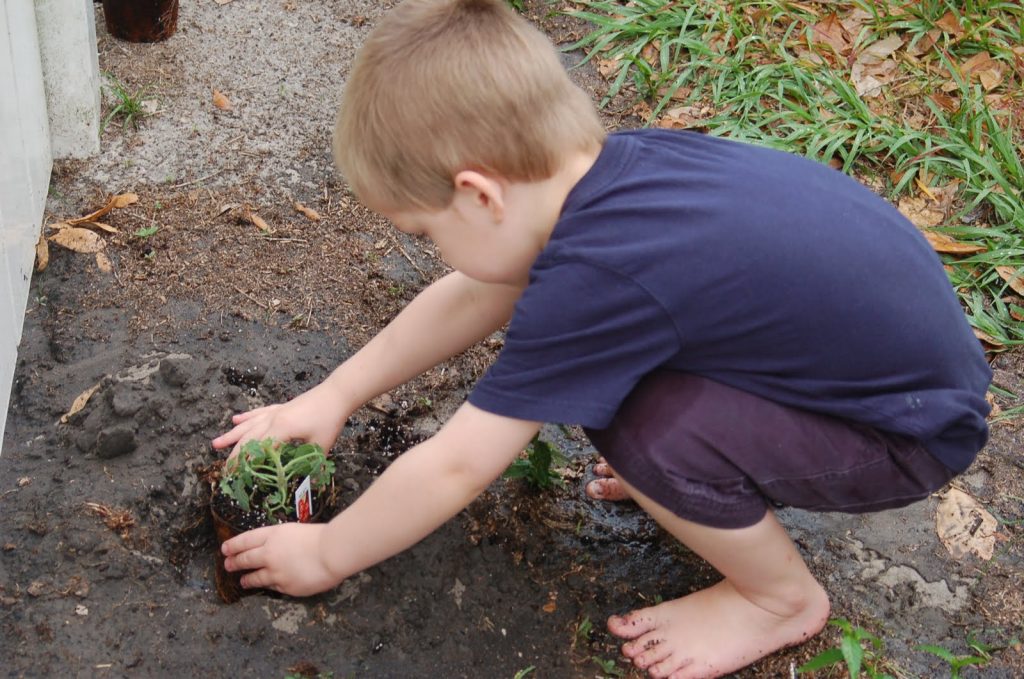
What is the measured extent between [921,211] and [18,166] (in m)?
2.63

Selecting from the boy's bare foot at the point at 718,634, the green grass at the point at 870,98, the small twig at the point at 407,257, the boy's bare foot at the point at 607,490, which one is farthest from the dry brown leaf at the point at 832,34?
the boy's bare foot at the point at 718,634

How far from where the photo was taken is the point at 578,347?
180cm

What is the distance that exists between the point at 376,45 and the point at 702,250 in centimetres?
65

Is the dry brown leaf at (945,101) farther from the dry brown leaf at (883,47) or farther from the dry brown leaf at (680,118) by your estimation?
the dry brown leaf at (680,118)

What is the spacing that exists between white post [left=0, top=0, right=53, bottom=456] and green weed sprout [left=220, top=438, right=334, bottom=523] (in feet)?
2.12

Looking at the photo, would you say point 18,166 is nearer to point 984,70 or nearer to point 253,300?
point 253,300

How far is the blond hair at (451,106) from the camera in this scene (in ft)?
5.94

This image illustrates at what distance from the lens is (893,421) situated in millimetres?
1923

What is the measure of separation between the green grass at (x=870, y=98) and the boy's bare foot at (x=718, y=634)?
53.0 inches

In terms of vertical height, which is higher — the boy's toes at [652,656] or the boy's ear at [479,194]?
the boy's ear at [479,194]

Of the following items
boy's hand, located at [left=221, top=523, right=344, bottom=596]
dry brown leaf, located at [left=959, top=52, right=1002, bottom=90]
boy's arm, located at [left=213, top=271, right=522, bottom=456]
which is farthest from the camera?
dry brown leaf, located at [left=959, top=52, right=1002, bottom=90]

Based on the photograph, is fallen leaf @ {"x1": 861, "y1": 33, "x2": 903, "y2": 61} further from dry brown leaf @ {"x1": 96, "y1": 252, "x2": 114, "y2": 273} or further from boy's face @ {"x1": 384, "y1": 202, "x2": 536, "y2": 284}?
dry brown leaf @ {"x1": 96, "y1": 252, "x2": 114, "y2": 273}

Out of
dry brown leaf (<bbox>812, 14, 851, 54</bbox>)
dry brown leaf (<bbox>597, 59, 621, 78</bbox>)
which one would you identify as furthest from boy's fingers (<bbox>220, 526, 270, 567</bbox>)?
dry brown leaf (<bbox>812, 14, 851, 54</bbox>)

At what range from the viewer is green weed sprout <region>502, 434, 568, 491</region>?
2.48 metres
